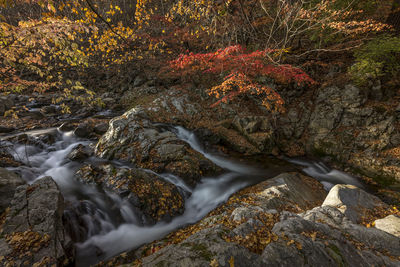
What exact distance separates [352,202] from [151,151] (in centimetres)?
691

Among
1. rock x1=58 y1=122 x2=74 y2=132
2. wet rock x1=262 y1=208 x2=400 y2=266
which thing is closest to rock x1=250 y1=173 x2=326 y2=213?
wet rock x1=262 y1=208 x2=400 y2=266

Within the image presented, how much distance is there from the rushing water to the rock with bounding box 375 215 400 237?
339cm

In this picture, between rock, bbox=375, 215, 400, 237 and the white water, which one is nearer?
rock, bbox=375, 215, 400, 237

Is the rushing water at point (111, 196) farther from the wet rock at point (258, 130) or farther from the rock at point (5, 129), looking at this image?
the rock at point (5, 129)

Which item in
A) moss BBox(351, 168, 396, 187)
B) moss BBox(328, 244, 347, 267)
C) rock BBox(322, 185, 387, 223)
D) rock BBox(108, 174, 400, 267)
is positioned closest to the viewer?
rock BBox(108, 174, 400, 267)

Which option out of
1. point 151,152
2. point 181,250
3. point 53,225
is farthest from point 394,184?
point 53,225

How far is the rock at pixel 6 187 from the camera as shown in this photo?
12.6 ft

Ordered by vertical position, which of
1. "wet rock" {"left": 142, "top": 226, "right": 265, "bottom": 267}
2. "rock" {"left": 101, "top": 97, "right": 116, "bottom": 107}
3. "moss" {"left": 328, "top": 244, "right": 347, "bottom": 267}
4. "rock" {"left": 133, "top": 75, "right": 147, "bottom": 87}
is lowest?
"moss" {"left": 328, "top": 244, "right": 347, "bottom": 267}

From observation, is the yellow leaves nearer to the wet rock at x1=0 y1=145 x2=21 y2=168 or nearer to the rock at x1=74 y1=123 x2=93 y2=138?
the wet rock at x1=0 y1=145 x2=21 y2=168

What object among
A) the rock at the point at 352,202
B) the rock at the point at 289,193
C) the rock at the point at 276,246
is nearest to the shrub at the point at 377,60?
the rock at the point at 352,202

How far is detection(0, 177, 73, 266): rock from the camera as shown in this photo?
110 inches

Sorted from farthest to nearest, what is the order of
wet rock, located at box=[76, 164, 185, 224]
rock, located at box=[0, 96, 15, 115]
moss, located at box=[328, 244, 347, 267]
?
1. rock, located at box=[0, 96, 15, 115]
2. wet rock, located at box=[76, 164, 185, 224]
3. moss, located at box=[328, 244, 347, 267]

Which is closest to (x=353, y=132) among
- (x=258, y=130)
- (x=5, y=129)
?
(x=258, y=130)

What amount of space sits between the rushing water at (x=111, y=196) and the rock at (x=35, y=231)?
2.21 ft
